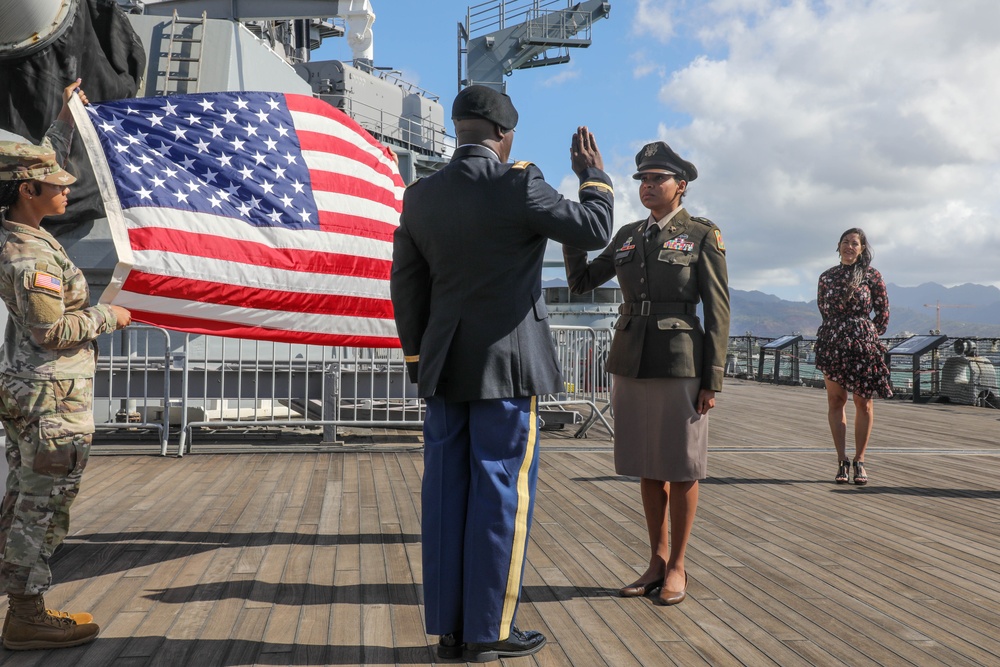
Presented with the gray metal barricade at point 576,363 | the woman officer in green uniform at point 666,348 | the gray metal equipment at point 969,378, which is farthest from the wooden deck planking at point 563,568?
the gray metal equipment at point 969,378

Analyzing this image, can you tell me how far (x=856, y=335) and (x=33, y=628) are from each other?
5289 millimetres

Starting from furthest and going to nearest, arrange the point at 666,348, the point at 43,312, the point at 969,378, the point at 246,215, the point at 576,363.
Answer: the point at 969,378 < the point at 576,363 < the point at 246,215 < the point at 666,348 < the point at 43,312

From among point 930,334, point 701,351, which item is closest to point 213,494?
point 701,351

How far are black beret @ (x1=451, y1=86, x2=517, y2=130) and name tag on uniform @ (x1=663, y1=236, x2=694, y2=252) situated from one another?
0.92 meters

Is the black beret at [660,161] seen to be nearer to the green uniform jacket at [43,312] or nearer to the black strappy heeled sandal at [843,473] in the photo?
the green uniform jacket at [43,312]

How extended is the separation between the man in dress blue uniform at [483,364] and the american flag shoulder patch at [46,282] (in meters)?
1.13

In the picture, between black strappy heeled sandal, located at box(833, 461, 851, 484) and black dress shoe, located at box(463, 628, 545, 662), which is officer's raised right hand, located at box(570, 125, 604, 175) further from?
black strappy heeled sandal, located at box(833, 461, 851, 484)

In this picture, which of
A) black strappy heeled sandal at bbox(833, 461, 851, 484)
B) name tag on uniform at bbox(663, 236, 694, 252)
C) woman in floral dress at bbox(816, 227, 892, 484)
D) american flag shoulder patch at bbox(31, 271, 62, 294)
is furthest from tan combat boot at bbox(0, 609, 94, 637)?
black strappy heeled sandal at bbox(833, 461, 851, 484)

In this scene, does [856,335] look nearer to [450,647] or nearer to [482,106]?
[482,106]

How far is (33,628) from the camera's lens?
2771 mm

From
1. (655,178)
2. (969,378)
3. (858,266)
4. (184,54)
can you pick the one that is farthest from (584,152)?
(969,378)

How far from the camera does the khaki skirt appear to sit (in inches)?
131

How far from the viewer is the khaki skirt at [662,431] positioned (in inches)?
131

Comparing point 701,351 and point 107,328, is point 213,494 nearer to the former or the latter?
point 107,328
